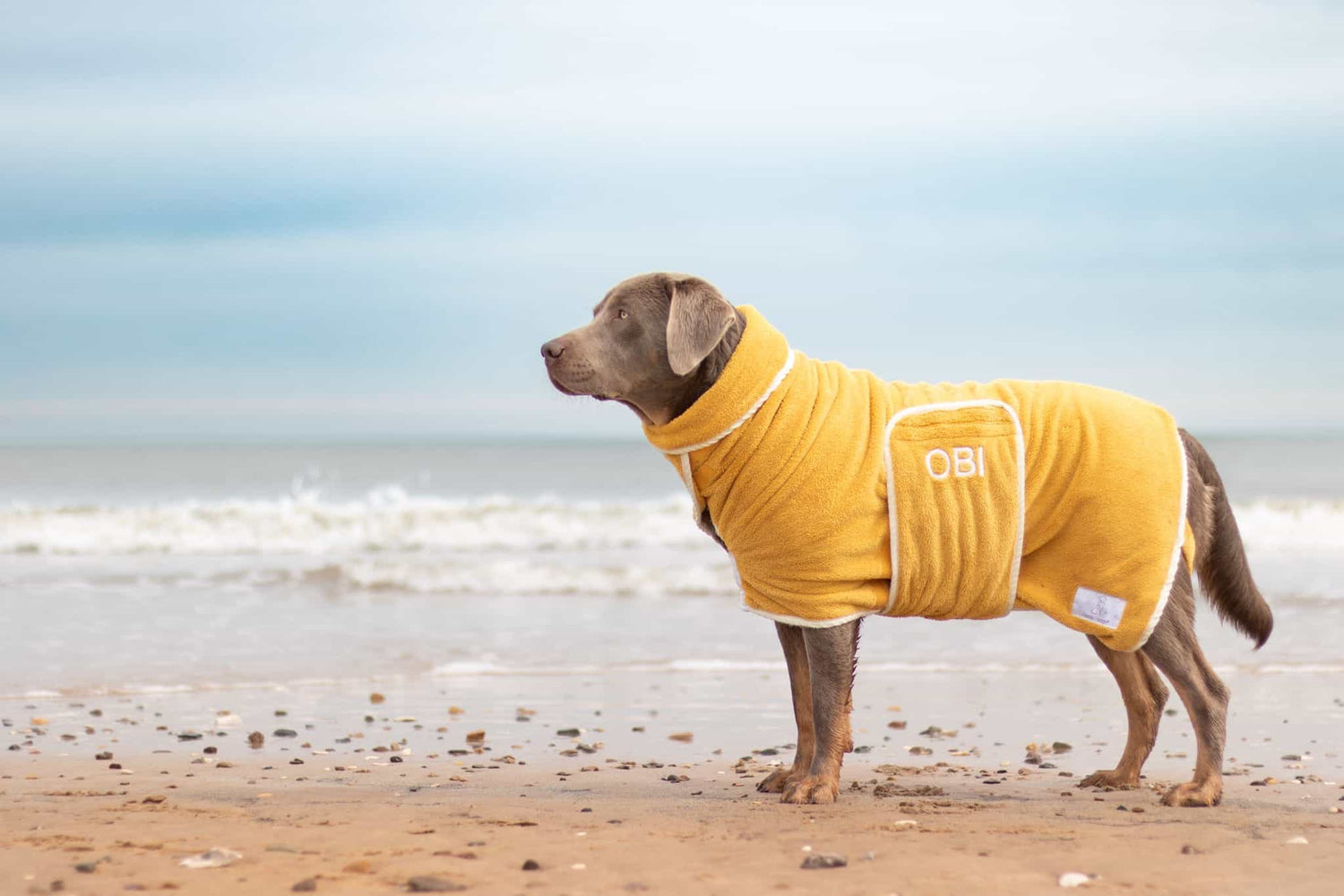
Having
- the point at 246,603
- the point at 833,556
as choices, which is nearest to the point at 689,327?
the point at 833,556

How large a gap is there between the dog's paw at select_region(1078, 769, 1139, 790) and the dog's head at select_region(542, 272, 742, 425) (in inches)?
101

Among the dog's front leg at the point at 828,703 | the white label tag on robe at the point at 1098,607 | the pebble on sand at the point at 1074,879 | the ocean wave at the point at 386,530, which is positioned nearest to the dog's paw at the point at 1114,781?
the white label tag on robe at the point at 1098,607

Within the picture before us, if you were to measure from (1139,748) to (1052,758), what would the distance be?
807 mm

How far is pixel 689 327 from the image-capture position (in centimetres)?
521

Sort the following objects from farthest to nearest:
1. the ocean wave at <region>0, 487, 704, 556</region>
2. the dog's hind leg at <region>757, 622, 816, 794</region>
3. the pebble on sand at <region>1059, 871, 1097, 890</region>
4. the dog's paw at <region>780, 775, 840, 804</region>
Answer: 1. the ocean wave at <region>0, 487, 704, 556</region>
2. the dog's hind leg at <region>757, 622, 816, 794</region>
3. the dog's paw at <region>780, 775, 840, 804</region>
4. the pebble on sand at <region>1059, 871, 1097, 890</region>

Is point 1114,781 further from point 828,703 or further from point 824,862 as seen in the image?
point 824,862

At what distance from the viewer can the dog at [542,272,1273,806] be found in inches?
205

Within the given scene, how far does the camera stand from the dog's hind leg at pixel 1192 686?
17.6 feet

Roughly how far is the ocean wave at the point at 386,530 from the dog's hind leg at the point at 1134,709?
43.0ft

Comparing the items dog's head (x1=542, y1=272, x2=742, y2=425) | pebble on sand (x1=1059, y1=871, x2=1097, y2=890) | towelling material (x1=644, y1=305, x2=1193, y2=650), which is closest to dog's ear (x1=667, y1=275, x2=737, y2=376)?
dog's head (x1=542, y1=272, x2=742, y2=425)

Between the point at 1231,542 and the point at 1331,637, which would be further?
the point at 1331,637

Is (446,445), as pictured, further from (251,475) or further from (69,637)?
(69,637)

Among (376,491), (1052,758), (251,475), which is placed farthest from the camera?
(251,475)

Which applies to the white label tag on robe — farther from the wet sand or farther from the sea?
the sea
